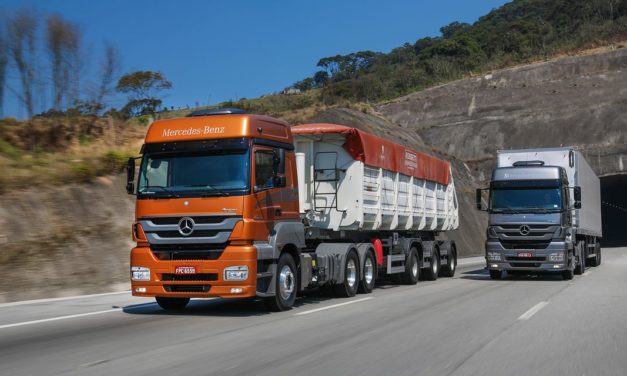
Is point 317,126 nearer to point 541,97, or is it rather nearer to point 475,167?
point 475,167

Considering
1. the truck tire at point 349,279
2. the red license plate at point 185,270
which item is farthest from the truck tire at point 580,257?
the red license plate at point 185,270

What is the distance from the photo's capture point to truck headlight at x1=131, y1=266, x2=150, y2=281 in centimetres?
1163

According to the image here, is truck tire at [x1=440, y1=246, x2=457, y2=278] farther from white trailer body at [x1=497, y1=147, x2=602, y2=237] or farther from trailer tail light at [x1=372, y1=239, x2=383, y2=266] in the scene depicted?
trailer tail light at [x1=372, y1=239, x2=383, y2=266]

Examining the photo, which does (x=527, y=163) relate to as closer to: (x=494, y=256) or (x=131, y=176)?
(x=494, y=256)

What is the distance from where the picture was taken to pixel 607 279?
21.4m

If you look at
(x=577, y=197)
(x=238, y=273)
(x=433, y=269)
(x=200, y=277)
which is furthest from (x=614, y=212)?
(x=200, y=277)

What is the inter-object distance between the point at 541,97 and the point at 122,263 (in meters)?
53.3

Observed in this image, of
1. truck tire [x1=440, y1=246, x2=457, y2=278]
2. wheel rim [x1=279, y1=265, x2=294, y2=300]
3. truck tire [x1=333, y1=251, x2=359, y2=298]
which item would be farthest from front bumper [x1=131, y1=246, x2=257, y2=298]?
truck tire [x1=440, y1=246, x2=457, y2=278]

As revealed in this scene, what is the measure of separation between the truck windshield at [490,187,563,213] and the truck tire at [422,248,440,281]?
2407mm

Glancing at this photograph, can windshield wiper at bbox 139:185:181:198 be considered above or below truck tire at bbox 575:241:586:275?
above

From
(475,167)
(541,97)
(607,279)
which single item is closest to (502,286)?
(607,279)

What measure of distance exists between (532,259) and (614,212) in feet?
183

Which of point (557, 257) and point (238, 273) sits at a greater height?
point (238, 273)

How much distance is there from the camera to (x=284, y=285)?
12438mm
